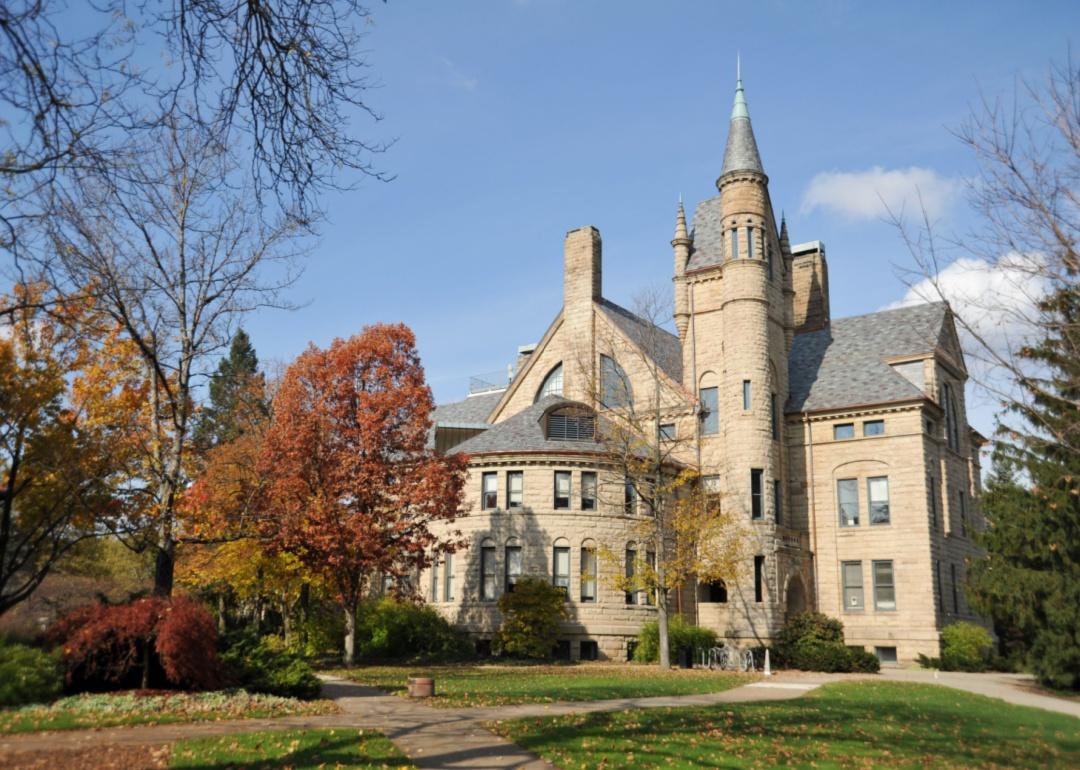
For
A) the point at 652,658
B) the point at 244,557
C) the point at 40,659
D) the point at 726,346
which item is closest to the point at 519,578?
the point at 652,658

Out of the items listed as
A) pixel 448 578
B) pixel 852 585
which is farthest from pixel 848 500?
pixel 448 578

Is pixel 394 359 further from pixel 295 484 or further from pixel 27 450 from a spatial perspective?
pixel 27 450

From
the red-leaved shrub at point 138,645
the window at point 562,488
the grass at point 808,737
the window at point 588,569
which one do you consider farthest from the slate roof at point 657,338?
the red-leaved shrub at point 138,645

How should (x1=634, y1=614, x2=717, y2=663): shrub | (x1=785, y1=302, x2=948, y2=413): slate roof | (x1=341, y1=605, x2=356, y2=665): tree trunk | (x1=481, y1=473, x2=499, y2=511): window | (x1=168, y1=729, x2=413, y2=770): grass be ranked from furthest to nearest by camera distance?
(x1=785, y1=302, x2=948, y2=413): slate roof < (x1=481, y1=473, x2=499, y2=511): window < (x1=634, y1=614, x2=717, y2=663): shrub < (x1=341, y1=605, x2=356, y2=665): tree trunk < (x1=168, y1=729, x2=413, y2=770): grass

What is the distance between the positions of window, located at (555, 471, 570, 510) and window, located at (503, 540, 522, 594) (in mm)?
Result: 2390

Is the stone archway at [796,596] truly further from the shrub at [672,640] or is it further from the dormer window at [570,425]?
the dormer window at [570,425]

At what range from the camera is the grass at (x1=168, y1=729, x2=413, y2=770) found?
10594 mm

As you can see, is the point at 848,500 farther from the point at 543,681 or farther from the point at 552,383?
the point at 543,681

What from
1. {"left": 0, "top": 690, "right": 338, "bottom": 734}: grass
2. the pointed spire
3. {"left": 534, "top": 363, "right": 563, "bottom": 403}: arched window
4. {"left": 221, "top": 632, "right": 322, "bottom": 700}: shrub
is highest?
the pointed spire

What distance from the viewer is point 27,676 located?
15.0 m

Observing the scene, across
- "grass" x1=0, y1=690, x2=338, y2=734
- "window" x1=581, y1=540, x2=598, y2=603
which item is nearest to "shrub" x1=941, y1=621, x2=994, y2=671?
"window" x1=581, y1=540, x2=598, y2=603

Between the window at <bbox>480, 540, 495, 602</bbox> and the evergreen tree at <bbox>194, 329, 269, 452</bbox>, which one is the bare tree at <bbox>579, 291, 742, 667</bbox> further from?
the evergreen tree at <bbox>194, 329, 269, 452</bbox>

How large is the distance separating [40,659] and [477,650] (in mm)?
21124

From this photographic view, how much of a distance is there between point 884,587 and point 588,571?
40.1ft
